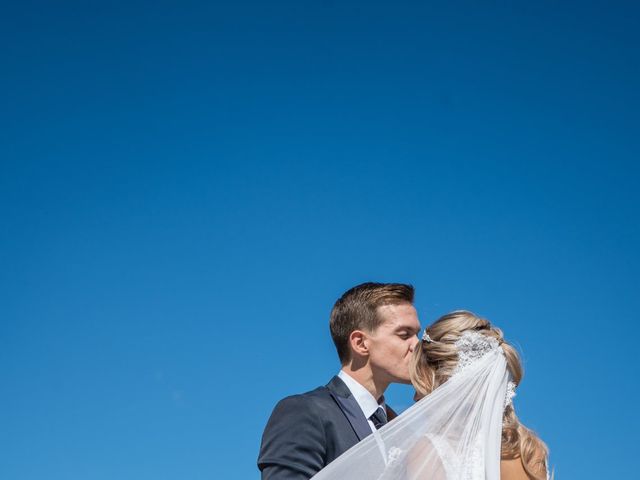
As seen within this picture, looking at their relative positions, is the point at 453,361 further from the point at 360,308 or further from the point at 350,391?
the point at 360,308

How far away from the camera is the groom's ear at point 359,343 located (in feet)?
25.8

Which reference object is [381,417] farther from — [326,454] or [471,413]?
[471,413]

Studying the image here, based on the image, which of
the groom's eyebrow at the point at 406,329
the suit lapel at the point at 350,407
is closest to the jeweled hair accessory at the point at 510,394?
the suit lapel at the point at 350,407

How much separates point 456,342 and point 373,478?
1.30 meters

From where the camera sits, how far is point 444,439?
19.6 feet

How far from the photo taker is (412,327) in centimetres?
800

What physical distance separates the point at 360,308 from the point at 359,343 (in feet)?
1.16

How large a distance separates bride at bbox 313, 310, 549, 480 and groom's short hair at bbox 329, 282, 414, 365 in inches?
55.7

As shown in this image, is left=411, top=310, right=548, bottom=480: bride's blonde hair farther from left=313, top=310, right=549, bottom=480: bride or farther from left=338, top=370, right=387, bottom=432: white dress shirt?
left=338, top=370, right=387, bottom=432: white dress shirt

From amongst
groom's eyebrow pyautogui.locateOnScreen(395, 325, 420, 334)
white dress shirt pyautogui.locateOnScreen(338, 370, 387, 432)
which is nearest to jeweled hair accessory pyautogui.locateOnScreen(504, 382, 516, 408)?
white dress shirt pyautogui.locateOnScreen(338, 370, 387, 432)

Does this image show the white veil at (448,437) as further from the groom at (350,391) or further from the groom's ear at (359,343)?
the groom's ear at (359,343)

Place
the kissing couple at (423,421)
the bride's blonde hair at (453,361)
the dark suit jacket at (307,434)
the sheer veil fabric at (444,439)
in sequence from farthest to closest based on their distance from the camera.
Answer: the dark suit jacket at (307,434) < the bride's blonde hair at (453,361) < the kissing couple at (423,421) < the sheer veil fabric at (444,439)

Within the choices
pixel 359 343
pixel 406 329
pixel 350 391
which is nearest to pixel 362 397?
pixel 350 391

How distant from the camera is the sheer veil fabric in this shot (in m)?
5.83
